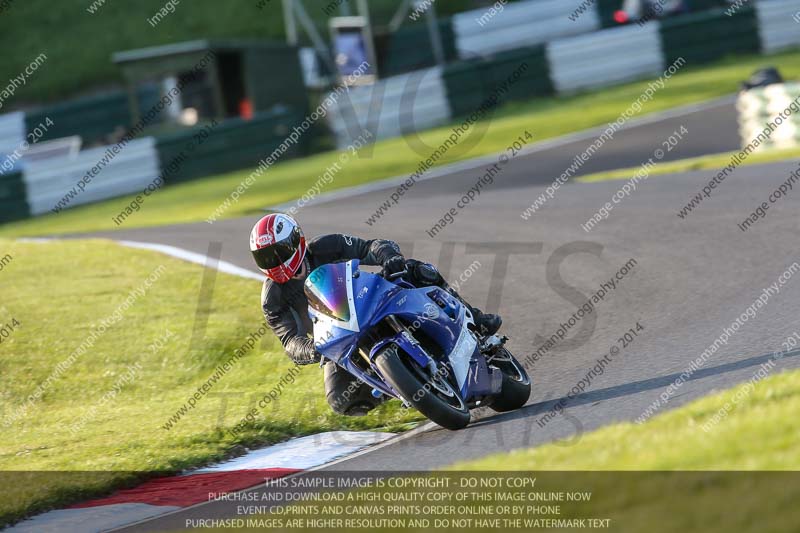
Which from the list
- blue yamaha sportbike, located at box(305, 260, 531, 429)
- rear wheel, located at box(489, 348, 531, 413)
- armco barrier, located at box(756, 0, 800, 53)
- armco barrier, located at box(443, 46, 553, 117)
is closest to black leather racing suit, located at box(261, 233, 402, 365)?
blue yamaha sportbike, located at box(305, 260, 531, 429)

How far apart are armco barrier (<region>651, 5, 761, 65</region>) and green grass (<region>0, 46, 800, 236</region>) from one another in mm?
826

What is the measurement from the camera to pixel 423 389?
23.4 ft

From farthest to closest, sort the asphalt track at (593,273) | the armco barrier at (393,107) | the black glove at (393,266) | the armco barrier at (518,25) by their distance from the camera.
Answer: the armco barrier at (518,25) → the armco barrier at (393,107) → the black glove at (393,266) → the asphalt track at (593,273)

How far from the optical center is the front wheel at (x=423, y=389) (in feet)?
23.2

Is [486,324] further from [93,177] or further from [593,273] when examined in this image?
[93,177]

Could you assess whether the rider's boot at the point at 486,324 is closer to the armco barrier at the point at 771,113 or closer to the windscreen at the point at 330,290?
the windscreen at the point at 330,290

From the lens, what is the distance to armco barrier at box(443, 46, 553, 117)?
90.2 feet

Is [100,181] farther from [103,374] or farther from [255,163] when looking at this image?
[103,374]

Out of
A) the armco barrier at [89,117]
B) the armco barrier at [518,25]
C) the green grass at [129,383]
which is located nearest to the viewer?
the green grass at [129,383]

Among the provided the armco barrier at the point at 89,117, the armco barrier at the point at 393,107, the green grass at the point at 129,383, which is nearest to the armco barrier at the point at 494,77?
the armco barrier at the point at 393,107

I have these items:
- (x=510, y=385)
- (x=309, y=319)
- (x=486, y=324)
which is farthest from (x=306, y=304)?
(x=510, y=385)

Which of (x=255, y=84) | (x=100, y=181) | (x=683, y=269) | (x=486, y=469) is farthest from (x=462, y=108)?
(x=486, y=469)

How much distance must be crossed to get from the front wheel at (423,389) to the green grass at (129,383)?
2.97 feet

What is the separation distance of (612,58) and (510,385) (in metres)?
22.8
